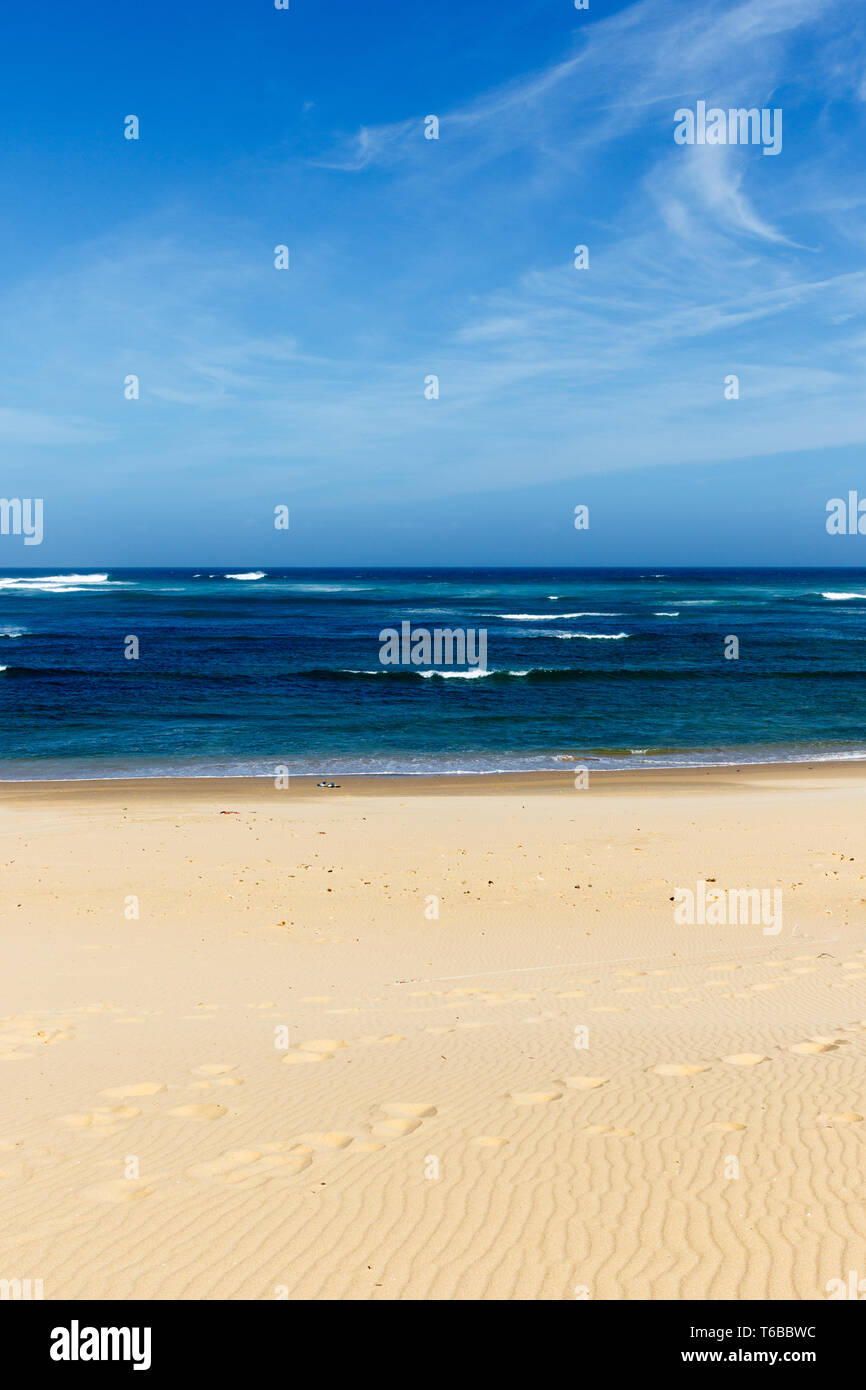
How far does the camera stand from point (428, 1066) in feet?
22.2

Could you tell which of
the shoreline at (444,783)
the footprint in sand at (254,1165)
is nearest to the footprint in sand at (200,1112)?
the footprint in sand at (254,1165)

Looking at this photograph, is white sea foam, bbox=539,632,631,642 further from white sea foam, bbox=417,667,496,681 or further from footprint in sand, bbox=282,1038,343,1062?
Result: footprint in sand, bbox=282,1038,343,1062

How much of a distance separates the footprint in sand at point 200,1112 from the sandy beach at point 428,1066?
26 millimetres

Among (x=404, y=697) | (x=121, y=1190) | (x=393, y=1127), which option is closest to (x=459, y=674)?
(x=404, y=697)

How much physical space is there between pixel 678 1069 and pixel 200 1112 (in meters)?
3.31

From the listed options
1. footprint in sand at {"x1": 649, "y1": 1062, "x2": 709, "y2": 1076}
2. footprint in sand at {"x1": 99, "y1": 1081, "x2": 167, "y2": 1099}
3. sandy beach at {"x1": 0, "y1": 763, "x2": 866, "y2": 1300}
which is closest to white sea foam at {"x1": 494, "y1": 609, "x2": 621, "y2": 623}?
sandy beach at {"x1": 0, "y1": 763, "x2": 866, "y2": 1300}

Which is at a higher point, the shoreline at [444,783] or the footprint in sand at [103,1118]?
the shoreline at [444,783]

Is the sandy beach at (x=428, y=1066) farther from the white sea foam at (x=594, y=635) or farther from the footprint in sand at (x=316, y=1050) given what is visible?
the white sea foam at (x=594, y=635)

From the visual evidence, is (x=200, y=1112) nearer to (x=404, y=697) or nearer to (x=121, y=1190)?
(x=121, y=1190)

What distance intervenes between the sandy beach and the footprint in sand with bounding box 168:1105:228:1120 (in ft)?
0.09

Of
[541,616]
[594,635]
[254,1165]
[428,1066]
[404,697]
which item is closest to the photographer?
[254,1165]

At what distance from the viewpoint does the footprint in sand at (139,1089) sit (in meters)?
6.23

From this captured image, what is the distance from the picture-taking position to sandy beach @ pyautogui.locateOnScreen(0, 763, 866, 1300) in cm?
432
